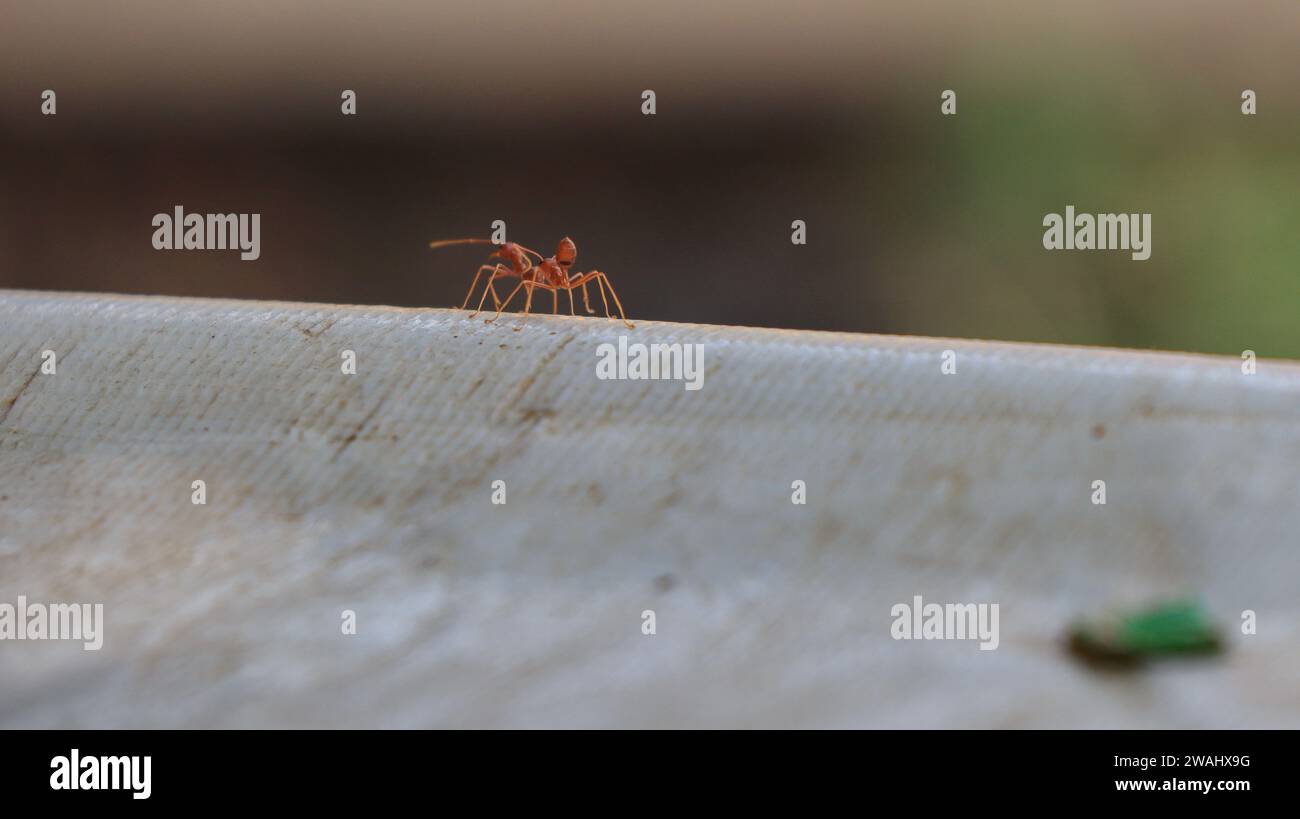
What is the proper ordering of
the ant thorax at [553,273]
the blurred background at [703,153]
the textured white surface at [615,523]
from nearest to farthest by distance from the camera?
the textured white surface at [615,523]
the ant thorax at [553,273]
the blurred background at [703,153]

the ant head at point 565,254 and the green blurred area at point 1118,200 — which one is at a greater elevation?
the green blurred area at point 1118,200

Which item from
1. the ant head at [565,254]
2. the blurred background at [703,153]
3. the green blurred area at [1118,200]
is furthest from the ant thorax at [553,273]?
the green blurred area at [1118,200]

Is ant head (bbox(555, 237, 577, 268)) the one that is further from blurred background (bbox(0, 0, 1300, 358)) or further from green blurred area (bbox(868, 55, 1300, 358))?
green blurred area (bbox(868, 55, 1300, 358))

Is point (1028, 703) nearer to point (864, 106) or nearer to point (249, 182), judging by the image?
point (864, 106)

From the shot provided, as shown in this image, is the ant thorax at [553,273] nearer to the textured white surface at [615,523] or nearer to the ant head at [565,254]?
the ant head at [565,254]

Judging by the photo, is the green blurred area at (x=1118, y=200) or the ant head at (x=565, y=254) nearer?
the ant head at (x=565, y=254)

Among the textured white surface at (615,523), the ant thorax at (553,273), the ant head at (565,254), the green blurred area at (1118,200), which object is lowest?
the textured white surface at (615,523)

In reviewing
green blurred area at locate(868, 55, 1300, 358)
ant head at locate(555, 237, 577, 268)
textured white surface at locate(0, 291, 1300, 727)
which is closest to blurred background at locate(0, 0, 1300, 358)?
green blurred area at locate(868, 55, 1300, 358)

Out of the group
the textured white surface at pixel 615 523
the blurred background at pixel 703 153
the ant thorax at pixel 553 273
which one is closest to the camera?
the textured white surface at pixel 615 523

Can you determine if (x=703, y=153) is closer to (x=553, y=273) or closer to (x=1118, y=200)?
(x=1118, y=200)
